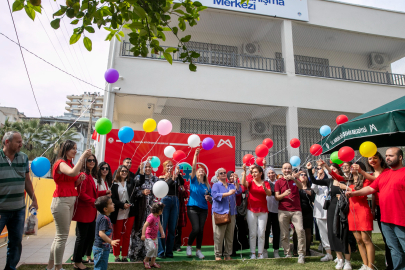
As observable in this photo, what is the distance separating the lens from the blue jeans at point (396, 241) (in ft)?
9.95

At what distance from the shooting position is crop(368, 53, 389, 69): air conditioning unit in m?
11.6

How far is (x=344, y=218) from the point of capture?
13.4 ft

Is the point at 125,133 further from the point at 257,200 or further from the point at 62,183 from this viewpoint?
the point at 257,200

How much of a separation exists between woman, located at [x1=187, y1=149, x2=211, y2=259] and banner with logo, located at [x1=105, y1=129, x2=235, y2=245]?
0.85 m

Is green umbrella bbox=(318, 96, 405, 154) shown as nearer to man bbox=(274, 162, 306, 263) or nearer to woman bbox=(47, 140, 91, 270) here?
man bbox=(274, 162, 306, 263)

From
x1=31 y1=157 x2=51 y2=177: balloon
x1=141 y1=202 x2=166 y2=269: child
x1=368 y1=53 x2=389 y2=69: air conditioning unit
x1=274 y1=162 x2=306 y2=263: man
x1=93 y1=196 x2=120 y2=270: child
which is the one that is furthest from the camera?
x1=368 y1=53 x2=389 y2=69: air conditioning unit

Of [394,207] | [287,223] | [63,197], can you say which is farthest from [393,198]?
[63,197]

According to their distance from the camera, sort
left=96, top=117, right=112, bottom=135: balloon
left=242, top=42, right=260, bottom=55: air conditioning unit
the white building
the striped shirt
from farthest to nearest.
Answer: left=242, top=42, right=260, bottom=55: air conditioning unit → the white building → left=96, top=117, right=112, bottom=135: balloon → the striped shirt

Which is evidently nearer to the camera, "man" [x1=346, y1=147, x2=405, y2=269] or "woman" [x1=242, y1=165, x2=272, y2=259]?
"man" [x1=346, y1=147, x2=405, y2=269]

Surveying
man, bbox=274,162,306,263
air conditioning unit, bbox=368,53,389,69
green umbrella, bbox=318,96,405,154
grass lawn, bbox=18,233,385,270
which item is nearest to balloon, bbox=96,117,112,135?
grass lawn, bbox=18,233,385,270

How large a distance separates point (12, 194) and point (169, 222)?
Answer: 2.50 m

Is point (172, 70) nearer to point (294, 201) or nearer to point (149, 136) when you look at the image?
point (149, 136)

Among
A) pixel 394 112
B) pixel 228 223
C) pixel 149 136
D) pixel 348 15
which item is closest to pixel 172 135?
pixel 149 136

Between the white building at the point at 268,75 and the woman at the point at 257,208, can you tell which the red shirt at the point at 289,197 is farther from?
the white building at the point at 268,75
